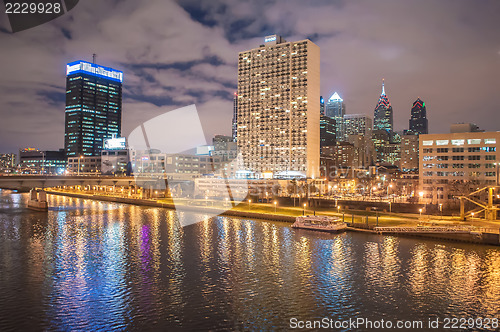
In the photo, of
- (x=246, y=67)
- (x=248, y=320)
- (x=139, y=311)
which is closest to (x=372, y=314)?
(x=248, y=320)

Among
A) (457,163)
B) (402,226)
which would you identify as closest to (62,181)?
(402,226)

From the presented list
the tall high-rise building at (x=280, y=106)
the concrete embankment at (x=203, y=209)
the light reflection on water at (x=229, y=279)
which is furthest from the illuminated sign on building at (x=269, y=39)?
the light reflection on water at (x=229, y=279)

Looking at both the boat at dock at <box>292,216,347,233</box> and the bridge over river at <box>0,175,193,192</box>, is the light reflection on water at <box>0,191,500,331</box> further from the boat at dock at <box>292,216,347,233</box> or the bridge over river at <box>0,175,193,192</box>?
the bridge over river at <box>0,175,193,192</box>

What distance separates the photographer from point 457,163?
97250mm

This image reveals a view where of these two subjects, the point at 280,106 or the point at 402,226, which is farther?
the point at 280,106

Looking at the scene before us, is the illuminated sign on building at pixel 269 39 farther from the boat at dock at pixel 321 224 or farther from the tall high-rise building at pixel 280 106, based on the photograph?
the boat at dock at pixel 321 224

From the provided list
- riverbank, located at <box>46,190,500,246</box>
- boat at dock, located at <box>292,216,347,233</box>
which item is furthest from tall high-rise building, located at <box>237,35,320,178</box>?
boat at dock, located at <box>292,216,347,233</box>

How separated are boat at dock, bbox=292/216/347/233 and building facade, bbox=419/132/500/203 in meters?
45.9

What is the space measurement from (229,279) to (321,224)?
1240 inches

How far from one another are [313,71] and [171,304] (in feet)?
519

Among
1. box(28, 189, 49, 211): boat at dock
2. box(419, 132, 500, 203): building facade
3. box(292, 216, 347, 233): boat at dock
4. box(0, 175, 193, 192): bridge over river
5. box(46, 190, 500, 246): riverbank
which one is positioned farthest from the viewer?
box(419, 132, 500, 203): building facade

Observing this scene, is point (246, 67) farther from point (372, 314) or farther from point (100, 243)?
point (372, 314)

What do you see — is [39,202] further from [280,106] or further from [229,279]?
[280,106]

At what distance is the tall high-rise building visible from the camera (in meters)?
171
